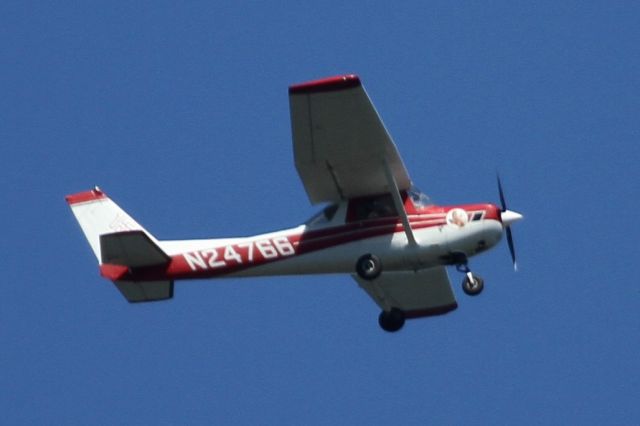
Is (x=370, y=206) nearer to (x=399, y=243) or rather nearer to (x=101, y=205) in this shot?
(x=399, y=243)

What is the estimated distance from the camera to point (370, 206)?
907 inches

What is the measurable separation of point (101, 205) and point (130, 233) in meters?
2.31

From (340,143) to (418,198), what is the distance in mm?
1778

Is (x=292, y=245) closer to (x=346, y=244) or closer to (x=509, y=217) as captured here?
(x=346, y=244)

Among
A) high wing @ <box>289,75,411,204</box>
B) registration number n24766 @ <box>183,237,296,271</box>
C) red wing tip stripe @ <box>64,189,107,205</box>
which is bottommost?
registration number n24766 @ <box>183,237,296,271</box>

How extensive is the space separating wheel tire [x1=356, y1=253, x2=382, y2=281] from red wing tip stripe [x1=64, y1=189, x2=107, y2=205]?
16.1 feet

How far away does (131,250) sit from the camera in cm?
2303

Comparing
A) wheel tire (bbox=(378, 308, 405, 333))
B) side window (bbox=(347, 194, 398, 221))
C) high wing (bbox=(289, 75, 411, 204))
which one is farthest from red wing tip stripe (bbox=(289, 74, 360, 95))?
wheel tire (bbox=(378, 308, 405, 333))

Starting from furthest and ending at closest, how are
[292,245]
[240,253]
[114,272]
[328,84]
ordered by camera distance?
[114,272] → [240,253] → [292,245] → [328,84]

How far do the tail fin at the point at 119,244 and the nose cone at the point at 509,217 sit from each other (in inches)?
209

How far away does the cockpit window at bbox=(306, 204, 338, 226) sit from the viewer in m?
23.2

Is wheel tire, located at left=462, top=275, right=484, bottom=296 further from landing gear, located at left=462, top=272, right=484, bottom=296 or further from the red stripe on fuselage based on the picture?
the red stripe on fuselage

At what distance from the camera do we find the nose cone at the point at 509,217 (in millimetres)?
22734

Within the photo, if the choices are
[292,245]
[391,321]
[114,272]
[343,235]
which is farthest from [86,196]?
[391,321]
